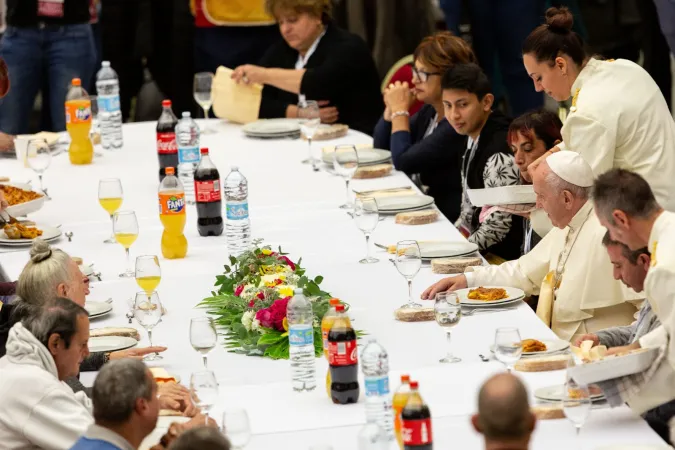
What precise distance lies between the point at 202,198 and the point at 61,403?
173 cm

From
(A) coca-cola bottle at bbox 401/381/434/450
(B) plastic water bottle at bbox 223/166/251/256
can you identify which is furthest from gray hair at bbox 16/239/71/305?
(A) coca-cola bottle at bbox 401/381/434/450

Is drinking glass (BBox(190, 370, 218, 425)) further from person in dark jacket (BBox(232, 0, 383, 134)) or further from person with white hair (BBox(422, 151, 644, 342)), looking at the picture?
person in dark jacket (BBox(232, 0, 383, 134))

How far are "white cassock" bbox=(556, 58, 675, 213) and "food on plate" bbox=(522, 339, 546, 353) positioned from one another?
116 centimetres

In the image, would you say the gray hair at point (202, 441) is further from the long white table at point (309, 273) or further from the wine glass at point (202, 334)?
the wine glass at point (202, 334)

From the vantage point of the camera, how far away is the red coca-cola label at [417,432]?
253cm

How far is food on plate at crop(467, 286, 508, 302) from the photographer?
11.9 feet

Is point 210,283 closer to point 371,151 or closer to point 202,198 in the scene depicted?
point 202,198

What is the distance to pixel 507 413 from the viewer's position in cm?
211

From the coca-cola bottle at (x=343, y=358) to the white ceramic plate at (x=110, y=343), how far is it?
73 centimetres

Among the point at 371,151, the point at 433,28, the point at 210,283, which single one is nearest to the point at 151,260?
the point at 210,283

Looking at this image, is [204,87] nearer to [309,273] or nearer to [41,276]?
[309,273]

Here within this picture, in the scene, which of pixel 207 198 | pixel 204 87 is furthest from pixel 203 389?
pixel 204 87

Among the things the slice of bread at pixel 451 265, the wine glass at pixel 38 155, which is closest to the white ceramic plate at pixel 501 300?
the slice of bread at pixel 451 265

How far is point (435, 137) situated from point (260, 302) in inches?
80.2
